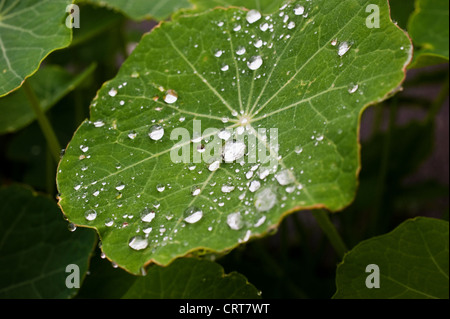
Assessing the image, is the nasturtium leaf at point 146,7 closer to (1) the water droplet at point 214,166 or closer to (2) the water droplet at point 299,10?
(2) the water droplet at point 299,10

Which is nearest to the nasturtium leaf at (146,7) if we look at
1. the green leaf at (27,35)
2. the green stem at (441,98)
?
the green leaf at (27,35)

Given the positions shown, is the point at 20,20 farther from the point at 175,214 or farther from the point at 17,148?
the point at 17,148

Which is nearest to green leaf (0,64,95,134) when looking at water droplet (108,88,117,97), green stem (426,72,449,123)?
water droplet (108,88,117,97)

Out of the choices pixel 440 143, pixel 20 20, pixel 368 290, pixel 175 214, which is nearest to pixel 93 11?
pixel 20 20

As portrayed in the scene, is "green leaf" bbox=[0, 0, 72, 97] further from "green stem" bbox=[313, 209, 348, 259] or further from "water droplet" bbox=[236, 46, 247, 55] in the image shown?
"green stem" bbox=[313, 209, 348, 259]

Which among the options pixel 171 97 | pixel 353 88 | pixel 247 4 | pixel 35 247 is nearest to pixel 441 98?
pixel 247 4
